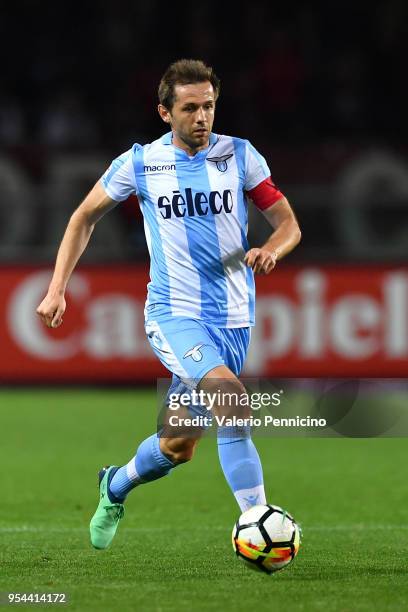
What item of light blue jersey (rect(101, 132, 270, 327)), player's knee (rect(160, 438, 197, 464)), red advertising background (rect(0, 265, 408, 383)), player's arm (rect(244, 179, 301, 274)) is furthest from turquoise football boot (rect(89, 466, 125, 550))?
red advertising background (rect(0, 265, 408, 383))

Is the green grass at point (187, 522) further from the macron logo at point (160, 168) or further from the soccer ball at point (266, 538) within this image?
the macron logo at point (160, 168)

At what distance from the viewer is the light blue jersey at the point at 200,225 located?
5691 millimetres

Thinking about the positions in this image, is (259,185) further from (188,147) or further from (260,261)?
(260,261)

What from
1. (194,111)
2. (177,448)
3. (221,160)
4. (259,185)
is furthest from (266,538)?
(194,111)

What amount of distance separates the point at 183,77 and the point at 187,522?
2.55 m

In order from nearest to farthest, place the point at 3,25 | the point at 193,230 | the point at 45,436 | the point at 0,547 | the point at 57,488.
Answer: the point at 193,230, the point at 0,547, the point at 57,488, the point at 45,436, the point at 3,25

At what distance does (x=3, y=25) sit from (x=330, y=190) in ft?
17.5

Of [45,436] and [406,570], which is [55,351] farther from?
[406,570]

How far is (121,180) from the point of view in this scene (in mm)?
5832

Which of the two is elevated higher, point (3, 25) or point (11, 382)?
point (3, 25)

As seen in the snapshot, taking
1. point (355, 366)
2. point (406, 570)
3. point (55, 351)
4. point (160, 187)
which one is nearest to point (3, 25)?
point (55, 351)

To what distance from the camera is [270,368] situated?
12383 millimetres

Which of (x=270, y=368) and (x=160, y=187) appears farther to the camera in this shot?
(x=270, y=368)

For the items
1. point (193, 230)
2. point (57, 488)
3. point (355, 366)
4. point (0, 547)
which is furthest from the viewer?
point (355, 366)
